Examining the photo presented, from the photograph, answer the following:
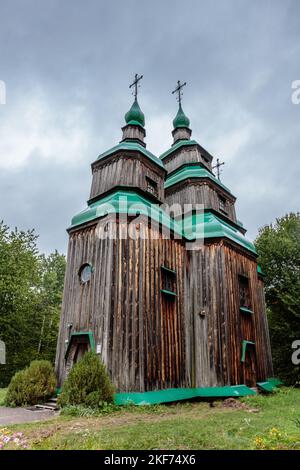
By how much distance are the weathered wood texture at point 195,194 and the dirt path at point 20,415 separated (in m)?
11.5

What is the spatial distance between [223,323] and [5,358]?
61.9ft

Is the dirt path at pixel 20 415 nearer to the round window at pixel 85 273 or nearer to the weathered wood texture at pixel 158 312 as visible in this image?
the weathered wood texture at pixel 158 312

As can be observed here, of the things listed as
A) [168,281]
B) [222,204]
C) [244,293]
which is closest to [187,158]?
[222,204]

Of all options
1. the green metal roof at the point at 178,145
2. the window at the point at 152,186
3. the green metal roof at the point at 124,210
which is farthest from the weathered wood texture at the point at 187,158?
the green metal roof at the point at 124,210

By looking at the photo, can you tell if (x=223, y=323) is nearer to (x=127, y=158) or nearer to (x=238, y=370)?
(x=238, y=370)

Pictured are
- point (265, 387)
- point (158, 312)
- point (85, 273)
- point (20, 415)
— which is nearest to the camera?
point (20, 415)

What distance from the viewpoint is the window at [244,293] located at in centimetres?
1442

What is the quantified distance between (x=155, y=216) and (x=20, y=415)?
296 inches

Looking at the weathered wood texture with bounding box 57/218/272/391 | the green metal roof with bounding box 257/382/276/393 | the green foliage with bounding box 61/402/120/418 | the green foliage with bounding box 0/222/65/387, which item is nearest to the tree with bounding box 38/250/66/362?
the green foliage with bounding box 0/222/65/387

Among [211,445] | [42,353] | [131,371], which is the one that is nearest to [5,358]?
[42,353]

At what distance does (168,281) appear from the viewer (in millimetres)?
12633

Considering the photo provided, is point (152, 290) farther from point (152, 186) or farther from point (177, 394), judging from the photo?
point (152, 186)

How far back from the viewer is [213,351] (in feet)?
40.5

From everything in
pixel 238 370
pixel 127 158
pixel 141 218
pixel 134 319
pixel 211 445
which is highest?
pixel 127 158
